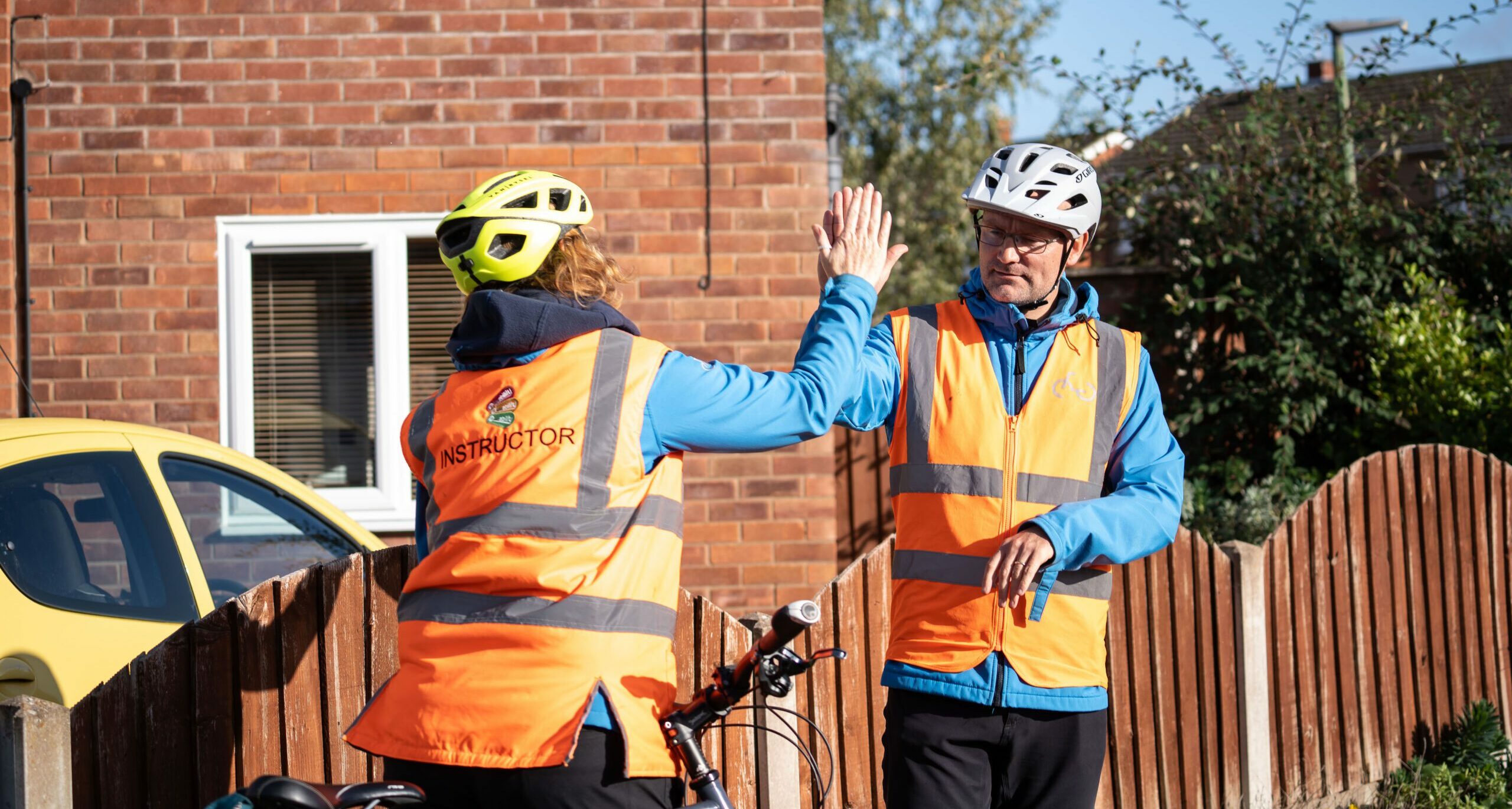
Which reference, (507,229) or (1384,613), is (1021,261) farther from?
(1384,613)

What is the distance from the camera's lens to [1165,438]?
9.64ft

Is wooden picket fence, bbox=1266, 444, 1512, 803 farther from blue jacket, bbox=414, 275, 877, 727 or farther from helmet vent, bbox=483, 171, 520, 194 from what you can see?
helmet vent, bbox=483, 171, 520, 194

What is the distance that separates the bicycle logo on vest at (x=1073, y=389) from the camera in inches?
112

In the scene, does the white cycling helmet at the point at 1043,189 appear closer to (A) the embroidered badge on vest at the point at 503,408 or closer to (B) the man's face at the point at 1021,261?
(B) the man's face at the point at 1021,261

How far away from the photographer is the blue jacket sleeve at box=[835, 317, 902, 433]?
108 inches

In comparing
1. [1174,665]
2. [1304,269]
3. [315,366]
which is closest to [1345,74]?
[1304,269]

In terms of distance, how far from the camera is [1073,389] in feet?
9.39

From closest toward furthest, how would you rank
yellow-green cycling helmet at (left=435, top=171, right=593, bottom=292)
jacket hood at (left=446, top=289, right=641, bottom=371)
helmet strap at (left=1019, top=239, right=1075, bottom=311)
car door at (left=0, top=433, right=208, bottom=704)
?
jacket hood at (left=446, top=289, right=641, bottom=371) < yellow-green cycling helmet at (left=435, top=171, right=593, bottom=292) < helmet strap at (left=1019, top=239, right=1075, bottom=311) < car door at (left=0, top=433, right=208, bottom=704)

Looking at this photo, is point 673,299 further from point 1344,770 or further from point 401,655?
point 401,655

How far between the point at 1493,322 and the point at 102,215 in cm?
794

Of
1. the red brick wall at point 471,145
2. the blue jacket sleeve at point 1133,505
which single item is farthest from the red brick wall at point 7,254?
the blue jacket sleeve at point 1133,505

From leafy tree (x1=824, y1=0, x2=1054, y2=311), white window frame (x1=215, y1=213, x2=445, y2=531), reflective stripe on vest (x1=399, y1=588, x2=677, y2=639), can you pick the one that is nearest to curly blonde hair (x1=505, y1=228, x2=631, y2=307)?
reflective stripe on vest (x1=399, y1=588, x2=677, y2=639)

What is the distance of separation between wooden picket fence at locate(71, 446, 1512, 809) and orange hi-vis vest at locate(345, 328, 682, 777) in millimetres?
678

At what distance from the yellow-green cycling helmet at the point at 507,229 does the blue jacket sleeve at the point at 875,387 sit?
0.70 m
